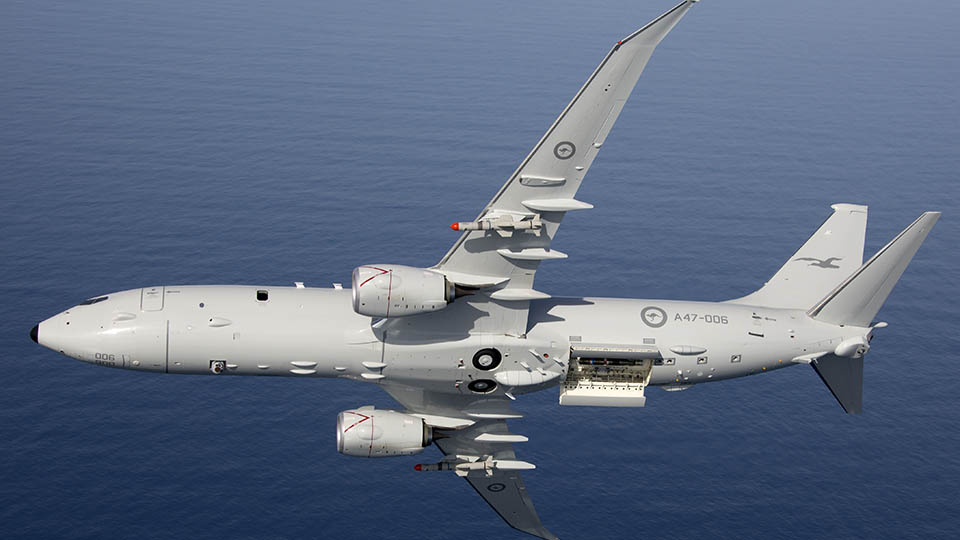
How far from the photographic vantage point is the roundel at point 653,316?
4912cm

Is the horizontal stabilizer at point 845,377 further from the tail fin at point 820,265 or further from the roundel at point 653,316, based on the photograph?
the roundel at point 653,316

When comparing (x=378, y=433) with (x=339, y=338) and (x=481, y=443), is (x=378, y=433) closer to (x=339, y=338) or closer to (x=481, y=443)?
(x=339, y=338)

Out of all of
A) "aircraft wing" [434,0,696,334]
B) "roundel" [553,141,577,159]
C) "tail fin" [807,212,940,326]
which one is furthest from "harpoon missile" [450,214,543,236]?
"tail fin" [807,212,940,326]

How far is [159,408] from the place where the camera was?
12469 centimetres

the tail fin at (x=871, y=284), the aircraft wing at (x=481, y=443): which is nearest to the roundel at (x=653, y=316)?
the aircraft wing at (x=481, y=443)

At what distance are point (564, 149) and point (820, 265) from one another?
20.9 m

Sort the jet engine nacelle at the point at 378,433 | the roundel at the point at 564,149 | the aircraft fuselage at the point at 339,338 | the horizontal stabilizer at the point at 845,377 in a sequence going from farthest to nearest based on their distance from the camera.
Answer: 1. the horizontal stabilizer at the point at 845,377
2. the jet engine nacelle at the point at 378,433
3. the aircraft fuselage at the point at 339,338
4. the roundel at the point at 564,149

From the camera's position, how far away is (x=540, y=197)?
43.0 m

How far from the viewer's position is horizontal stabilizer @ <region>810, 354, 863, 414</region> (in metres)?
51.9

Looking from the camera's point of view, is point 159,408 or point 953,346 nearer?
point 159,408

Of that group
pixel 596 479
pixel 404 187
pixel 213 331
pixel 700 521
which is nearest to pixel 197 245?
pixel 404 187

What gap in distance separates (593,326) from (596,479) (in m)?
67.2

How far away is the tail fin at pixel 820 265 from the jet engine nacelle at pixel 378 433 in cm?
2057

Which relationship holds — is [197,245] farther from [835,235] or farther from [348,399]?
[835,235]
